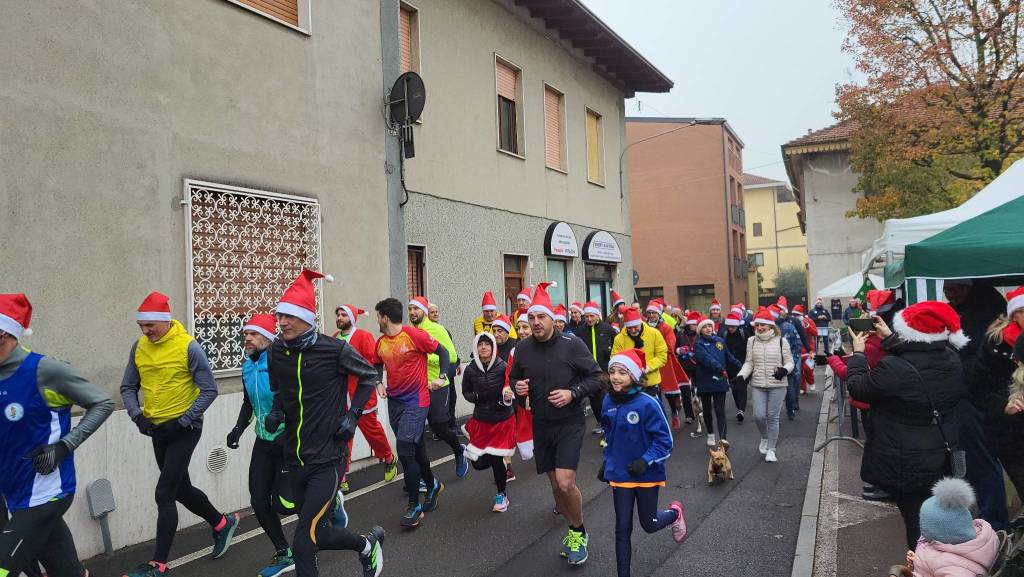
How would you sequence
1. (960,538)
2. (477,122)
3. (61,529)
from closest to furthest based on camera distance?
(960,538), (61,529), (477,122)

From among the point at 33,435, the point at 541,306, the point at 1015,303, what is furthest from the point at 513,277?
the point at 33,435

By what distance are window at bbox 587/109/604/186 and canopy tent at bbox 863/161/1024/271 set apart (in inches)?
441

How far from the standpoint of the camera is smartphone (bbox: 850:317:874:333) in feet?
17.6

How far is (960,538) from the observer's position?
3.49 m

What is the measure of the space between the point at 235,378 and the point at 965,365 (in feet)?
22.5

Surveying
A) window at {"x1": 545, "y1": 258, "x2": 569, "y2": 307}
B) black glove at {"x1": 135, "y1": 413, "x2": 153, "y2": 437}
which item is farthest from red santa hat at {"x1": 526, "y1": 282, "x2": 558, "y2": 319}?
window at {"x1": 545, "y1": 258, "x2": 569, "y2": 307}

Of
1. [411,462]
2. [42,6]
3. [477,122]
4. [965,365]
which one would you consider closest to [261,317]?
[411,462]

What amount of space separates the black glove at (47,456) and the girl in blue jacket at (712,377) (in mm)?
7358

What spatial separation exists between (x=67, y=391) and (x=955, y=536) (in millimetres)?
4595

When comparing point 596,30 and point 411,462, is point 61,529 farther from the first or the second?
point 596,30

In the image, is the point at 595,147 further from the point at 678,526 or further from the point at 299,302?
the point at 299,302

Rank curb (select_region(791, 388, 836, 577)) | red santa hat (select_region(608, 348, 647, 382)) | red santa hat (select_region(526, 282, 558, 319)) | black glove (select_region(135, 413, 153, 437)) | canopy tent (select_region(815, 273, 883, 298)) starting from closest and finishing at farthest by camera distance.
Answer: red santa hat (select_region(608, 348, 647, 382)) < curb (select_region(791, 388, 836, 577)) < black glove (select_region(135, 413, 153, 437)) < red santa hat (select_region(526, 282, 558, 319)) < canopy tent (select_region(815, 273, 883, 298))

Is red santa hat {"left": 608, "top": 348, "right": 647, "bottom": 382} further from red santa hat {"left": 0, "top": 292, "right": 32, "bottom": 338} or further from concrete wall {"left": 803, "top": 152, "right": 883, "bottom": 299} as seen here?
concrete wall {"left": 803, "top": 152, "right": 883, "bottom": 299}

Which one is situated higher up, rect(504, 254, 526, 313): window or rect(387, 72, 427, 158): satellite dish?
rect(387, 72, 427, 158): satellite dish
